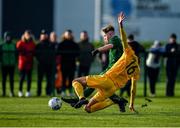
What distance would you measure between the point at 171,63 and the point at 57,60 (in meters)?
3.40

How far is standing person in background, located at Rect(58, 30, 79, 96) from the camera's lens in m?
29.6

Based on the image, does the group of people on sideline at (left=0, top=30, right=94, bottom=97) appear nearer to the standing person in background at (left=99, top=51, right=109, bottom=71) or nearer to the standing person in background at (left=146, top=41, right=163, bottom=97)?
the standing person in background at (left=99, top=51, right=109, bottom=71)

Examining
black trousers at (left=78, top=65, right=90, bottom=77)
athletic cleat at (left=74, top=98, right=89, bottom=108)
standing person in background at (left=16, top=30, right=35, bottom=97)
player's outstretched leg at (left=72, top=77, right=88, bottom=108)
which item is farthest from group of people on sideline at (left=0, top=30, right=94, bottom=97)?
athletic cleat at (left=74, top=98, right=89, bottom=108)

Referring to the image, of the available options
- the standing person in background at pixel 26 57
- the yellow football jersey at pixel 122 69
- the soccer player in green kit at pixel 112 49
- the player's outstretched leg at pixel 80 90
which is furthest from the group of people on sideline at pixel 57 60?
the player's outstretched leg at pixel 80 90

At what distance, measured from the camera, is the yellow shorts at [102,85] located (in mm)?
20297

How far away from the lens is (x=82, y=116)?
67.1 feet

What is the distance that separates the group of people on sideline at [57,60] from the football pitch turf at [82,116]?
4544mm

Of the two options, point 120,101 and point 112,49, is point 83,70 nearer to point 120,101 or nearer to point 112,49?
point 120,101

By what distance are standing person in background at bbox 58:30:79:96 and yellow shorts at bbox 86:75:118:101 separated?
30.0 feet

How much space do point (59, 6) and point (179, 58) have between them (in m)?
26.9

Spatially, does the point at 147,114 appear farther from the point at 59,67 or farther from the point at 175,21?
the point at 175,21

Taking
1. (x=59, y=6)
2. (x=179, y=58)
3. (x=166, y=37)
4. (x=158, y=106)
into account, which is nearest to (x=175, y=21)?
(x=166, y=37)

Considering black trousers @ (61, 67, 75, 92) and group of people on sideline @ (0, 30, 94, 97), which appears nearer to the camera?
group of people on sideline @ (0, 30, 94, 97)

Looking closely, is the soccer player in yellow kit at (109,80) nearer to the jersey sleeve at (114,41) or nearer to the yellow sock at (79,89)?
the yellow sock at (79,89)
